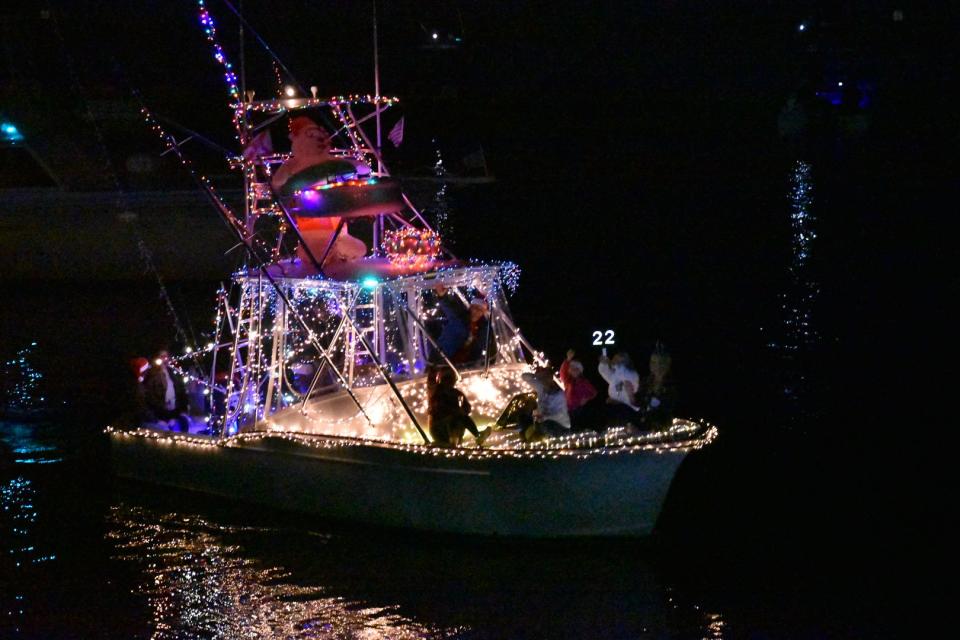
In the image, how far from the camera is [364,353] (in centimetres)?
1167

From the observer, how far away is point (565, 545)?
10664mm

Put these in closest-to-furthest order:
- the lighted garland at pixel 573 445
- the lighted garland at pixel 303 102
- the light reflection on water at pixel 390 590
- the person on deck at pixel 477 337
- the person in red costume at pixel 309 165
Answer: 1. the light reflection on water at pixel 390 590
2. the lighted garland at pixel 573 445
3. the lighted garland at pixel 303 102
4. the person in red costume at pixel 309 165
5. the person on deck at pixel 477 337

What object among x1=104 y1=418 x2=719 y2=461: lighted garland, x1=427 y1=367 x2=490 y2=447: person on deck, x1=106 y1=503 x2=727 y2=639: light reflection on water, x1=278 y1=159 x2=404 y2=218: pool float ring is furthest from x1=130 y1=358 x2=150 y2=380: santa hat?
x1=427 y1=367 x2=490 y2=447: person on deck

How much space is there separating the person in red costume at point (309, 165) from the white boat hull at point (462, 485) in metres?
1.91

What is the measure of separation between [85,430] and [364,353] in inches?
226

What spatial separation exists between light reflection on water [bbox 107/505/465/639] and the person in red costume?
2735 millimetres

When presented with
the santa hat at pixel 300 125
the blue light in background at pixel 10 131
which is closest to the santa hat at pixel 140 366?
the santa hat at pixel 300 125

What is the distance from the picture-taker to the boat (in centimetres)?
1039

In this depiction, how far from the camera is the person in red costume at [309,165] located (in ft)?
38.4

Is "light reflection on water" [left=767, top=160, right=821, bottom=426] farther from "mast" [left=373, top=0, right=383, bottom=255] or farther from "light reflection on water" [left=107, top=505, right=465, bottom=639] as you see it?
"light reflection on water" [left=107, top=505, right=465, bottom=639]

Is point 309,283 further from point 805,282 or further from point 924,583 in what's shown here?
point 805,282

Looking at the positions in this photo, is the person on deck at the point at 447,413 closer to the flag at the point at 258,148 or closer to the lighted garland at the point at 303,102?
the lighted garland at the point at 303,102

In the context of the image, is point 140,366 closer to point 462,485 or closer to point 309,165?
point 309,165

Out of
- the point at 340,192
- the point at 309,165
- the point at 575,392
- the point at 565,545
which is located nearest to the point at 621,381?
the point at 575,392
